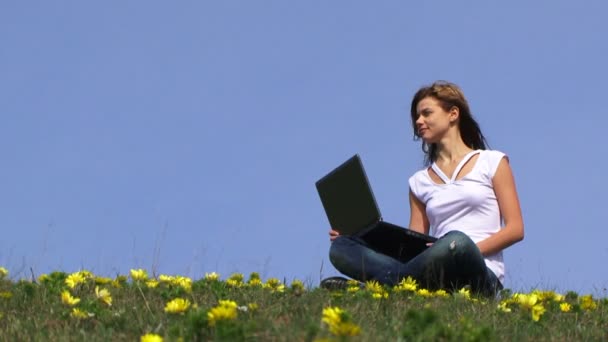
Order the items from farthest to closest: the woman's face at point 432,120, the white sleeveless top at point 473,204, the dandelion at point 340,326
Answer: the woman's face at point 432,120, the white sleeveless top at point 473,204, the dandelion at point 340,326

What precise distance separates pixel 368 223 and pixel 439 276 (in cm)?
90

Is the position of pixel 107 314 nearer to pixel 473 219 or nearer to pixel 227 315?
pixel 227 315

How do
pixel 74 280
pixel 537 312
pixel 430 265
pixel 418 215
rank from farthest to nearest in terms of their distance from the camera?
pixel 418 215
pixel 430 265
pixel 74 280
pixel 537 312

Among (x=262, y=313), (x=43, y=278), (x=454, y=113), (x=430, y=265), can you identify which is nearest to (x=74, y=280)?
(x=43, y=278)

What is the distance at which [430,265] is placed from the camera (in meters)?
9.19

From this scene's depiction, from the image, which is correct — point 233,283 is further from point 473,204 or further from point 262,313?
point 473,204

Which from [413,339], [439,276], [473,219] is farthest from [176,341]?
[473,219]

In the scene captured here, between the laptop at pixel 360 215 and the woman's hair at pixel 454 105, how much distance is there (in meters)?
1.14

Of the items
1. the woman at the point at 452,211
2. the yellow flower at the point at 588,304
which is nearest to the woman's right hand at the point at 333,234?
the woman at the point at 452,211

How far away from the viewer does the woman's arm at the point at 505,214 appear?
31.4ft

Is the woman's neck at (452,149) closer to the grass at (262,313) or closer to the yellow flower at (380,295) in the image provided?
the grass at (262,313)

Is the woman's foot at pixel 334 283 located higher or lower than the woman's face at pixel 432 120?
lower

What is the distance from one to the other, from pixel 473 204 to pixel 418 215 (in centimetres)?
91

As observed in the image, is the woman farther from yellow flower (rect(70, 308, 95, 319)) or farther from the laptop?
yellow flower (rect(70, 308, 95, 319))
